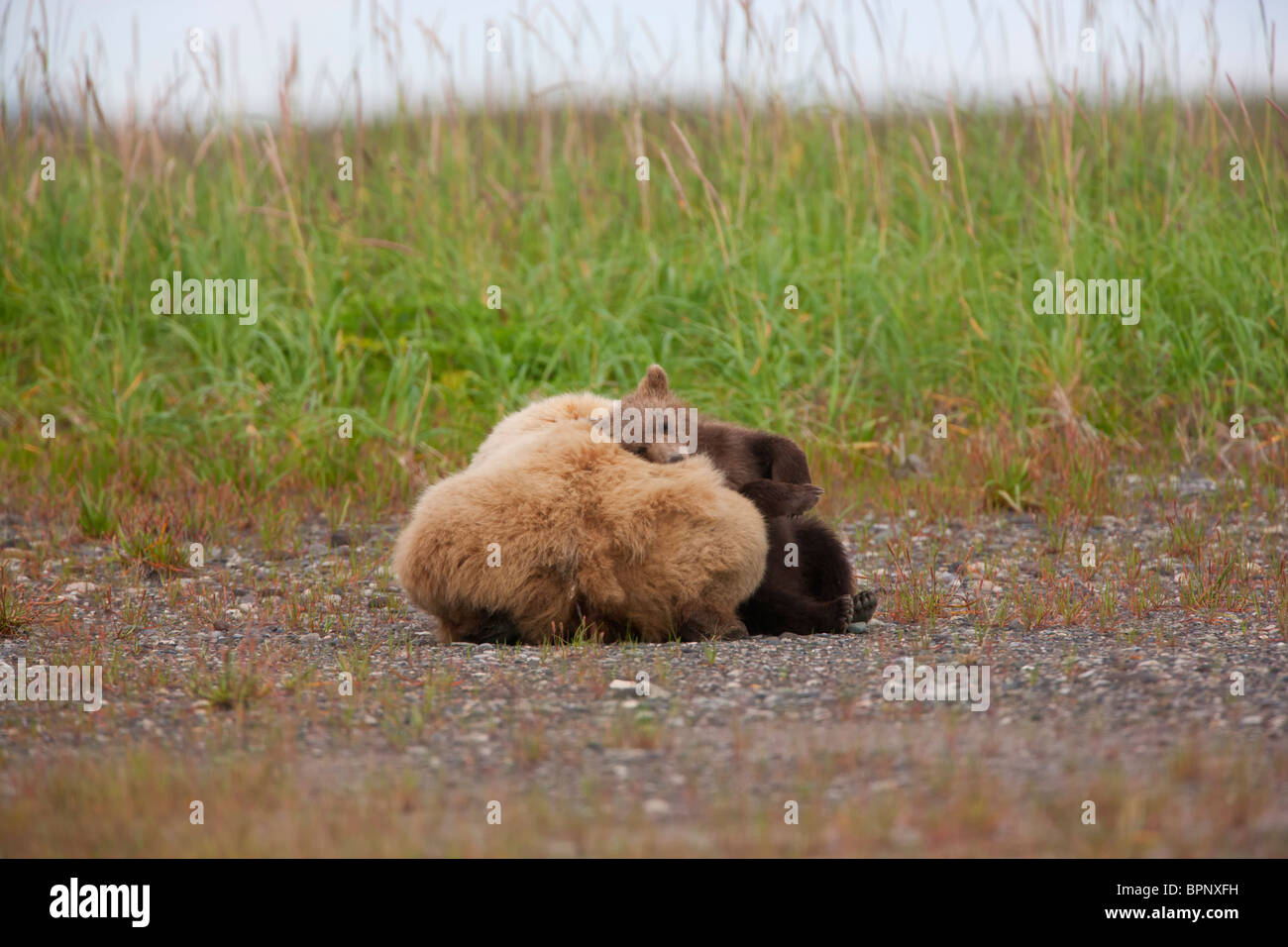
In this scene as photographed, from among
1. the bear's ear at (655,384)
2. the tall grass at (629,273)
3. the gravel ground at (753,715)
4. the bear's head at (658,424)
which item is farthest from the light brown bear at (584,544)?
the tall grass at (629,273)

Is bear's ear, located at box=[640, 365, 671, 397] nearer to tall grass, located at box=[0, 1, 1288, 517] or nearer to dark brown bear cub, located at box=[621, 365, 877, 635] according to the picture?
dark brown bear cub, located at box=[621, 365, 877, 635]

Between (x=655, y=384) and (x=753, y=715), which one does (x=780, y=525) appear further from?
(x=753, y=715)

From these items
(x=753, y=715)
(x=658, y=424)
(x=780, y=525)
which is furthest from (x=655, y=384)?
(x=753, y=715)

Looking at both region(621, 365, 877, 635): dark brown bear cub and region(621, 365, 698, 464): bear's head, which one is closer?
region(621, 365, 698, 464): bear's head

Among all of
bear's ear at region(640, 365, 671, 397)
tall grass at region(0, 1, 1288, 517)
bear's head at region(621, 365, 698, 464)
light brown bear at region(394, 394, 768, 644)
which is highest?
tall grass at region(0, 1, 1288, 517)

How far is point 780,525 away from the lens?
5.23 metres

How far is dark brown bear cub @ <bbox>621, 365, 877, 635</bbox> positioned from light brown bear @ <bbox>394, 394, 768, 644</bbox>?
0.70ft

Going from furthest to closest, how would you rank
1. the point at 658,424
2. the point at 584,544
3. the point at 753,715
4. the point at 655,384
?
the point at 655,384
the point at 658,424
the point at 584,544
the point at 753,715

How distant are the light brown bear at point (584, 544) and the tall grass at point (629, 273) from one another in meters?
3.66

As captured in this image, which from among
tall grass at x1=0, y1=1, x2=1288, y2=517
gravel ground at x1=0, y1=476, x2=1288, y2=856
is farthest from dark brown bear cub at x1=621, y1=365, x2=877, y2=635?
tall grass at x1=0, y1=1, x2=1288, y2=517

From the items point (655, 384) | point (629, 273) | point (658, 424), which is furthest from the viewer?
point (629, 273)

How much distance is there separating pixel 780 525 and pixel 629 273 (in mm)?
4996

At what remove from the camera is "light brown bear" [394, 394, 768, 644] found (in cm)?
477

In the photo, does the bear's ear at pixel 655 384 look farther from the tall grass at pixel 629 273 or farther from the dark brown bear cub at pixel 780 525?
the tall grass at pixel 629 273
